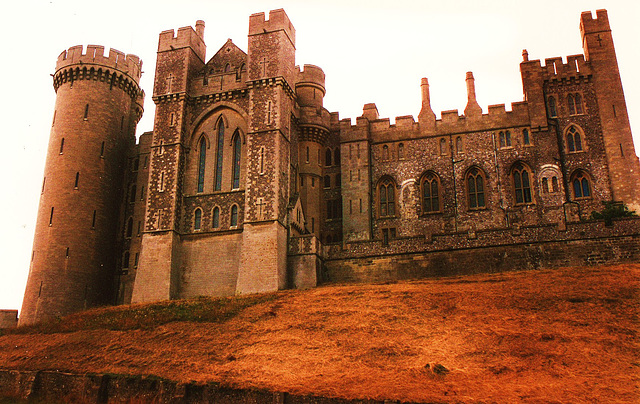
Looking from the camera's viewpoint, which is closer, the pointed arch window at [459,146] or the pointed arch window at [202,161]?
the pointed arch window at [202,161]

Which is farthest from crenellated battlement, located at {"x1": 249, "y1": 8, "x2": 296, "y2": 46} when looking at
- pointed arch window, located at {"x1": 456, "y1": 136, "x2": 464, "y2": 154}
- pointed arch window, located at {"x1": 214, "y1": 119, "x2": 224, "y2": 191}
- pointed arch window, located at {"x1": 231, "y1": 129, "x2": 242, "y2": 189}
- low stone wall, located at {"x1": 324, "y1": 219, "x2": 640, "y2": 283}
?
low stone wall, located at {"x1": 324, "y1": 219, "x2": 640, "y2": 283}

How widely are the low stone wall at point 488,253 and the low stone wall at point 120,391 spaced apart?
1637 centimetres

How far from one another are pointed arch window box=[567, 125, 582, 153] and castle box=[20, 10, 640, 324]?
5.3 inches

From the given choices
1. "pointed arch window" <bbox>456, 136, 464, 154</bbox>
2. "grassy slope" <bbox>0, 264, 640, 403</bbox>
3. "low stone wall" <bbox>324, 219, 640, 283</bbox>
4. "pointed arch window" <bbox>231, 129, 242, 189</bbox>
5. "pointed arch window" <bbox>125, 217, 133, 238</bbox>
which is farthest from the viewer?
"pointed arch window" <bbox>125, 217, 133, 238</bbox>

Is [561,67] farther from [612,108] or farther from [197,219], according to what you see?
[197,219]

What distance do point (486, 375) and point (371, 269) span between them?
16.9 metres

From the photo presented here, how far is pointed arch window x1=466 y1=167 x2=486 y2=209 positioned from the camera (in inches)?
1529

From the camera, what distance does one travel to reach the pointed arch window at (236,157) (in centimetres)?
3775

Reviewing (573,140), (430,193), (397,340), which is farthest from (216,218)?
(573,140)

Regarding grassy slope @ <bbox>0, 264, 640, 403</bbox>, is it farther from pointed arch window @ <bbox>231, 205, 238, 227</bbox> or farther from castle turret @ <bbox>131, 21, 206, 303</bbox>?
pointed arch window @ <bbox>231, 205, 238, 227</bbox>

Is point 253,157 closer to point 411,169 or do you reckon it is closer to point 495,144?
point 411,169

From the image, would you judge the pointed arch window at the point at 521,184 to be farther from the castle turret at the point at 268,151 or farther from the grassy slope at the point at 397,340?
the castle turret at the point at 268,151

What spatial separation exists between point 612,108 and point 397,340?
980 inches

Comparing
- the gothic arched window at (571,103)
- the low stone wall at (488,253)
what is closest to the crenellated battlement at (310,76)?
the low stone wall at (488,253)
